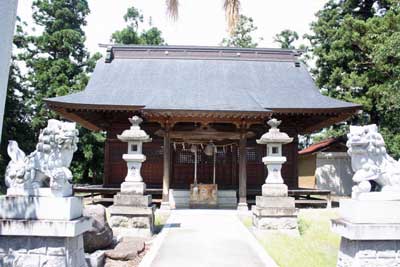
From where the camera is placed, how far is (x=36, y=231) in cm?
434

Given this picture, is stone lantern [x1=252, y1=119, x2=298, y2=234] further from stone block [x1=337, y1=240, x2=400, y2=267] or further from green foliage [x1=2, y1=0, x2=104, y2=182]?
green foliage [x1=2, y1=0, x2=104, y2=182]

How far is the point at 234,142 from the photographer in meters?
14.3

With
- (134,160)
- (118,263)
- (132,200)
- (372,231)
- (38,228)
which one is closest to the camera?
(372,231)

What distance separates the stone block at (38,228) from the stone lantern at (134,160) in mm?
4247

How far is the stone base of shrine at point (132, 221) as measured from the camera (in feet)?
27.5

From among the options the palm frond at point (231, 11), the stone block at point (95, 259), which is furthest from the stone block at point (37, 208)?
the palm frond at point (231, 11)

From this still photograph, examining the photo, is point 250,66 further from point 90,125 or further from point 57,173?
point 57,173

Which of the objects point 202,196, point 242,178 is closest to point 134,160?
point 242,178

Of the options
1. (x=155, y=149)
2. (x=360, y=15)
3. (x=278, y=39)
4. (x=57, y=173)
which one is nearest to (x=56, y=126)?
(x=57, y=173)

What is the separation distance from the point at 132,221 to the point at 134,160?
1479mm

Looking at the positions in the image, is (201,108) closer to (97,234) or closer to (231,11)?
(97,234)

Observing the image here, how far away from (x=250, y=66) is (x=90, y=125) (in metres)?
8.14

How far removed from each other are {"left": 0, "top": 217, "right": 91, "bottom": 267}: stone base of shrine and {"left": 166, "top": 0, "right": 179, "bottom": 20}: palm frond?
3.24 m

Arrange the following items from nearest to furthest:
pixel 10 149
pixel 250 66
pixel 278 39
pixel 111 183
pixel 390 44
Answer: pixel 10 149
pixel 390 44
pixel 111 183
pixel 250 66
pixel 278 39
